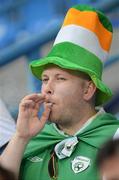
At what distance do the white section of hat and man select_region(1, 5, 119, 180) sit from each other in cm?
26

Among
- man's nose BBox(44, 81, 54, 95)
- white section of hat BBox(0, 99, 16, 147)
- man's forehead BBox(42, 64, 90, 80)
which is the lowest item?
white section of hat BBox(0, 99, 16, 147)

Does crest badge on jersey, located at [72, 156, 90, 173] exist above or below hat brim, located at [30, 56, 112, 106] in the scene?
below

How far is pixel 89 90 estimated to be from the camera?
2031mm

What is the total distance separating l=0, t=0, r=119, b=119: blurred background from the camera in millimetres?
2611

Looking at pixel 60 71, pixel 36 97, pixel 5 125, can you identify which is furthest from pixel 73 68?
pixel 5 125

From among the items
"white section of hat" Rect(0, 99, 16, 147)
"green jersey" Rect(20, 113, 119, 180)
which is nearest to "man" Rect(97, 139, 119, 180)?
"green jersey" Rect(20, 113, 119, 180)

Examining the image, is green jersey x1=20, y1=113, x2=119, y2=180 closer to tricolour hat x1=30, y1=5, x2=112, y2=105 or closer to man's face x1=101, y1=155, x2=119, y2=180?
tricolour hat x1=30, y1=5, x2=112, y2=105

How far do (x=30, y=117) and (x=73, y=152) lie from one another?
0.60ft

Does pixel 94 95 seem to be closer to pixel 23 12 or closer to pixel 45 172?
pixel 45 172

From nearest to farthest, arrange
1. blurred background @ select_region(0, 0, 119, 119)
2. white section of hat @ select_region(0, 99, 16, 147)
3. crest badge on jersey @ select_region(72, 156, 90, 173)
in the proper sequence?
crest badge on jersey @ select_region(72, 156, 90, 173) < white section of hat @ select_region(0, 99, 16, 147) < blurred background @ select_region(0, 0, 119, 119)

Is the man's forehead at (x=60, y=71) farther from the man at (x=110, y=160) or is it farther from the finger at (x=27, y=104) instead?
the man at (x=110, y=160)

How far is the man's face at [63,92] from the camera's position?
1.97m

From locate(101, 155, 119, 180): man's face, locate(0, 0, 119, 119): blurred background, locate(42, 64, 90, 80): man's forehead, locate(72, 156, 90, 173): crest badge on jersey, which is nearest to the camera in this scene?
locate(101, 155, 119, 180): man's face

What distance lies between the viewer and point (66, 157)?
1933mm
